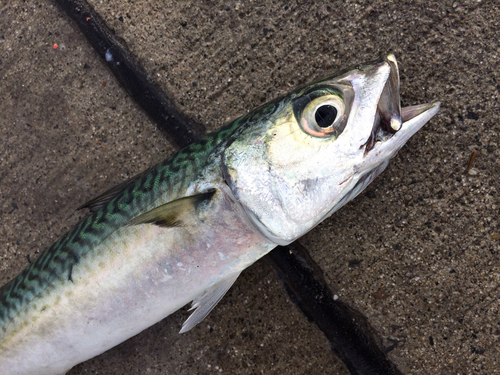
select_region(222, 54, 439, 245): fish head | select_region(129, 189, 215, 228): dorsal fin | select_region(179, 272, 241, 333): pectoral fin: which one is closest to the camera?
select_region(222, 54, 439, 245): fish head

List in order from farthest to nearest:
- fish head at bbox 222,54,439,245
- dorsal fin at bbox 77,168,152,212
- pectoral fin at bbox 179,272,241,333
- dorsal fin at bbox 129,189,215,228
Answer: dorsal fin at bbox 77,168,152,212 → pectoral fin at bbox 179,272,241,333 → dorsal fin at bbox 129,189,215,228 → fish head at bbox 222,54,439,245

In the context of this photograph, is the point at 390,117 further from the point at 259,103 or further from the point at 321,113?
the point at 259,103

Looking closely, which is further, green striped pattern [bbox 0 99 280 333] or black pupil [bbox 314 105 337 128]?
green striped pattern [bbox 0 99 280 333]

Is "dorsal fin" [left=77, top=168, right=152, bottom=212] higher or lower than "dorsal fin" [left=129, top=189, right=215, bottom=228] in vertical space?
higher

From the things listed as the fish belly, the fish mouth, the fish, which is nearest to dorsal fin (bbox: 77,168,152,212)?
the fish

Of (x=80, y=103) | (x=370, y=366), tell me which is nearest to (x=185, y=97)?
(x=80, y=103)

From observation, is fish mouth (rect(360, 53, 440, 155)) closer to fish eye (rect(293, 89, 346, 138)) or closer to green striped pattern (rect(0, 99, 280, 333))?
fish eye (rect(293, 89, 346, 138))

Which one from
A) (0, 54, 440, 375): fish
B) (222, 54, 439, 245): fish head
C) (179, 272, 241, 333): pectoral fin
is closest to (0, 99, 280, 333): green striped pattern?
(0, 54, 440, 375): fish

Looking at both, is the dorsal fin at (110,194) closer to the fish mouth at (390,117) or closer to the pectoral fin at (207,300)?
the pectoral fin at (207,300)

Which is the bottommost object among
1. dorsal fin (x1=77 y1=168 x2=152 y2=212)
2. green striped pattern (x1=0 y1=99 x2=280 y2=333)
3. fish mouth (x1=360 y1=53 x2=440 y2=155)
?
fish mouth (x1=360 y1=53 x2=440 y2=155)
